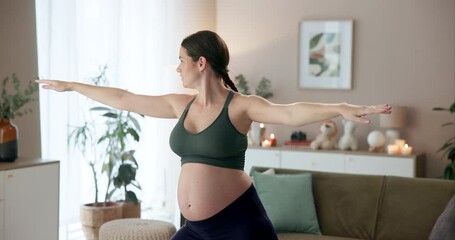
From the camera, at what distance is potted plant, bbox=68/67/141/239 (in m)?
5.16

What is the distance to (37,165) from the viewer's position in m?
4.28

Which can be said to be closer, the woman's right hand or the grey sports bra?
the grey sports bra

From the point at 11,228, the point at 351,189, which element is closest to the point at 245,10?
the point at 351,189

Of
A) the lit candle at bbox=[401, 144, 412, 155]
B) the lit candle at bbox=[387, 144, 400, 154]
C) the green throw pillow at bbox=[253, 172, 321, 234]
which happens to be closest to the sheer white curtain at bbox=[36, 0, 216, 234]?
the green throw pillow at bbox=[253, 172, 321, 234]

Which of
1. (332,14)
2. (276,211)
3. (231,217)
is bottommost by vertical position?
(276,211)

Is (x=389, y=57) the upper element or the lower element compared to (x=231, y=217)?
upper

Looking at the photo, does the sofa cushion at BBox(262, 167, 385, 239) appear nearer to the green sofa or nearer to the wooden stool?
the green sofa

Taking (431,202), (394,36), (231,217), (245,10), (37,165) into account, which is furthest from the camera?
(245,10)

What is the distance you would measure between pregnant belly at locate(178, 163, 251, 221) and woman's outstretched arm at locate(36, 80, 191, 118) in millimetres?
318

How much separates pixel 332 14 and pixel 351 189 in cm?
278

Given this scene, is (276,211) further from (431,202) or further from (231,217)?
(231,217)

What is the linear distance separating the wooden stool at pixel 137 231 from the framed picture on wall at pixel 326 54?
285 cm

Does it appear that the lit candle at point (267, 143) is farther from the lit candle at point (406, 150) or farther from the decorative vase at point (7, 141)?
the decorative vase at point (7, 141)

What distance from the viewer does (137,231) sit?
4.18m
